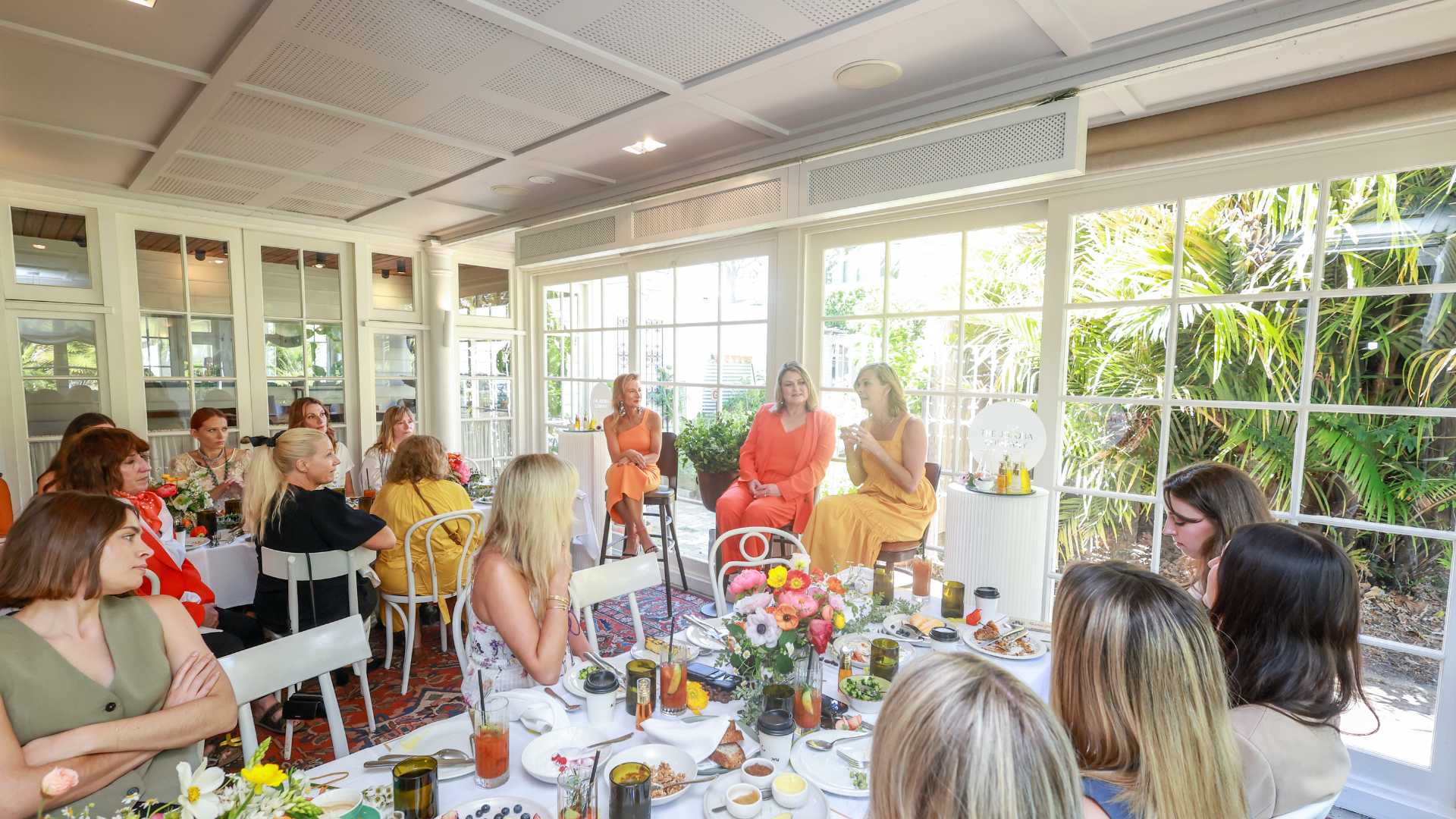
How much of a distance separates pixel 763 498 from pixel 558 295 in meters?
3.03

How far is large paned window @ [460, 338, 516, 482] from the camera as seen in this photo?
5.73 metres

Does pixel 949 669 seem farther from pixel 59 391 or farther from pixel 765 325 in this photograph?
pixel 59 391

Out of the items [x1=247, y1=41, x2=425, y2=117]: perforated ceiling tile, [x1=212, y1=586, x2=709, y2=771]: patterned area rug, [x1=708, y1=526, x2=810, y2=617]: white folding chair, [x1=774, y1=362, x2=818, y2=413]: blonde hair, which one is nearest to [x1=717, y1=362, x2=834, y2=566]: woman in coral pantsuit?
[x1=774, y1=362, x2=818, y2=413]: blonde hair

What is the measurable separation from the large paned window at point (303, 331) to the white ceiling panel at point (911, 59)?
3899 millimetres

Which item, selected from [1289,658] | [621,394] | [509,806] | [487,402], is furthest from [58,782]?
[487,402]

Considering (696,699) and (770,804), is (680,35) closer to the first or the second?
(696,699)

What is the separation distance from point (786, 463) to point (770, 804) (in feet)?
8.00

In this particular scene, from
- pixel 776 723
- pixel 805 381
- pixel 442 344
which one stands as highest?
pixel 442 344

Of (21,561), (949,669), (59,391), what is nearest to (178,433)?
(59,391)

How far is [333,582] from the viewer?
2.83 meters

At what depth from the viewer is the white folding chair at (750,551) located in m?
2.49

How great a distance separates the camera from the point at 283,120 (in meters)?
2.91

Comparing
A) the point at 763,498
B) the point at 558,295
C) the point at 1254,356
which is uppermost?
the point at 558,295

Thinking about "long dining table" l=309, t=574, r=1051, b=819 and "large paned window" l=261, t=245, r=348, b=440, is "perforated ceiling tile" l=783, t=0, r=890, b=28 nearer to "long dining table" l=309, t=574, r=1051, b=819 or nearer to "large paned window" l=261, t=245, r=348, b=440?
"long dining table" l=309, t=574, r=1051, b=819
